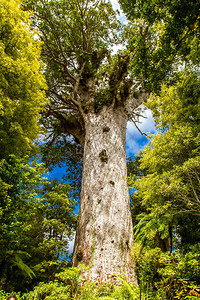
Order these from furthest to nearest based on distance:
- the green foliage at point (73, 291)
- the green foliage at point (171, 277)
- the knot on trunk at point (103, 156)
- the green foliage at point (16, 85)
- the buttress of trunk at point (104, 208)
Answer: the knot on trunk at point (103, 156), the green foliage at point (16, 85), the buttress of trunk at point (104, 208), the green foliage at point (73, 291), the green foliage at point (171, 277)

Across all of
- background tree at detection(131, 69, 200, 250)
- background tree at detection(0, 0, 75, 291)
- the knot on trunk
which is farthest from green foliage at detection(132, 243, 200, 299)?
the knot on trunk

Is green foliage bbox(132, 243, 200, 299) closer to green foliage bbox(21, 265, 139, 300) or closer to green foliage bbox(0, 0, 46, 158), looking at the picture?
green foliage bbox(21, 265, 139, 300)

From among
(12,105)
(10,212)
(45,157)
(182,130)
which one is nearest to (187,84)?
(182,130)

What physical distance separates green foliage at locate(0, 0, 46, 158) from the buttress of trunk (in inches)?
89.8

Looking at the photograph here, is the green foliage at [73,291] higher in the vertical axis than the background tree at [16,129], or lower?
lower

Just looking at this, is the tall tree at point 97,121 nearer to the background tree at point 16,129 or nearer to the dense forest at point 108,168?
the dense forest at point 108,168

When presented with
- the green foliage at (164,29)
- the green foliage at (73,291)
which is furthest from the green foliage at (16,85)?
the green foliage at (73,291)

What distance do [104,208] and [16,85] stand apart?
3.94 m

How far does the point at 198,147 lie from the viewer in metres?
5.11

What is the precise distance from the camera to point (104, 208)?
4.81m

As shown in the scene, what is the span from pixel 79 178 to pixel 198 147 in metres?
8.26

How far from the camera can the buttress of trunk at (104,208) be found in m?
3.89

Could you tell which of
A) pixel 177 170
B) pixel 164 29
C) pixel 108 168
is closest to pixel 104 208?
pixel 108 168

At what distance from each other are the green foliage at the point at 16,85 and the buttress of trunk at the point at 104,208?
7.49 ft
